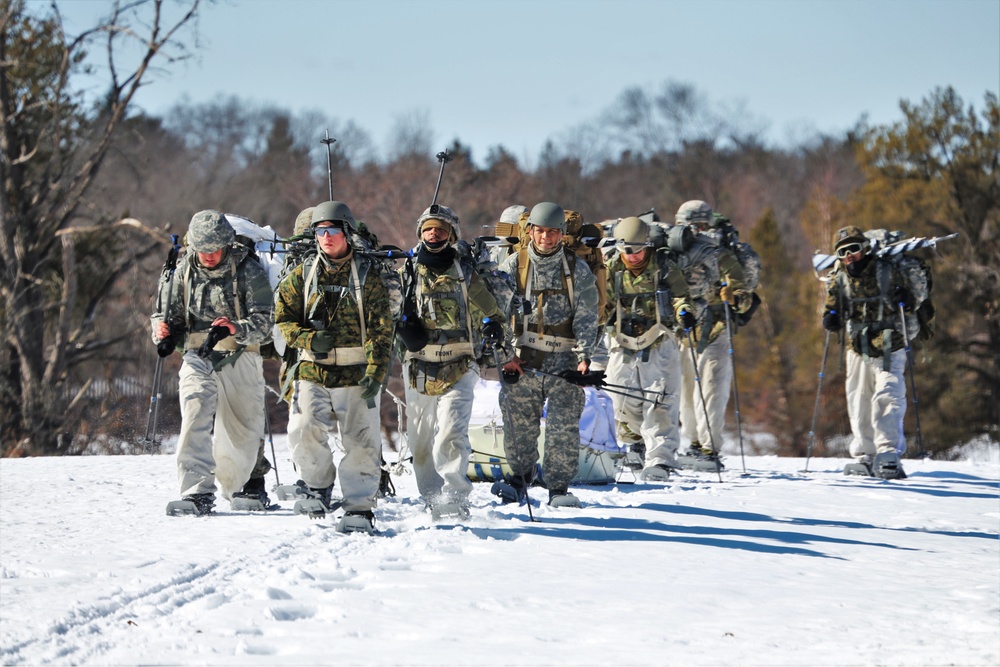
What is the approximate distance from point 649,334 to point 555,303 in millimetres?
2712

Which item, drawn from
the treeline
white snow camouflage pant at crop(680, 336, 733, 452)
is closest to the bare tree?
the treeline

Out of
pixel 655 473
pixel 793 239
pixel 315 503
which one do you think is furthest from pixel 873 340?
pixel 793 239

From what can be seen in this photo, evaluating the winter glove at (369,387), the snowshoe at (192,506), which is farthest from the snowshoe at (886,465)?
the snowshoe at (192,506)

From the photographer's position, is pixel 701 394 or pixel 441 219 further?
pixel 701 394

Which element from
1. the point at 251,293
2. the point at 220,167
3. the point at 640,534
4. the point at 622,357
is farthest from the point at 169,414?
the point at 220,167

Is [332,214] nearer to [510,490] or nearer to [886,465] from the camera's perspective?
[510,490]

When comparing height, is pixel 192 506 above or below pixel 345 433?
below

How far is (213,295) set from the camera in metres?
9.01

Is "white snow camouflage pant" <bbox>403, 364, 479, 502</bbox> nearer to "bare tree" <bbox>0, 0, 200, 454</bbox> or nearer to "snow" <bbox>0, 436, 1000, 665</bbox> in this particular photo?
"snow" <bbox>0, 436, 1000, 665</bbox>

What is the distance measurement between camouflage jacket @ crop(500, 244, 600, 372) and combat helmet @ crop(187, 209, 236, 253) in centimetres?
224

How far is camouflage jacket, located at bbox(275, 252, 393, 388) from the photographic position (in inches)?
317

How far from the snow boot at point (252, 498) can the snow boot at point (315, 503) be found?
373mm

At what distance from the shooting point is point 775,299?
40.8 m

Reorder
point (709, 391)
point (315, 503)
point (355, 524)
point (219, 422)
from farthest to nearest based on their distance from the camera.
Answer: point (709, 391)
point (219, 422)
point (315, 503)
point (355, 524)
